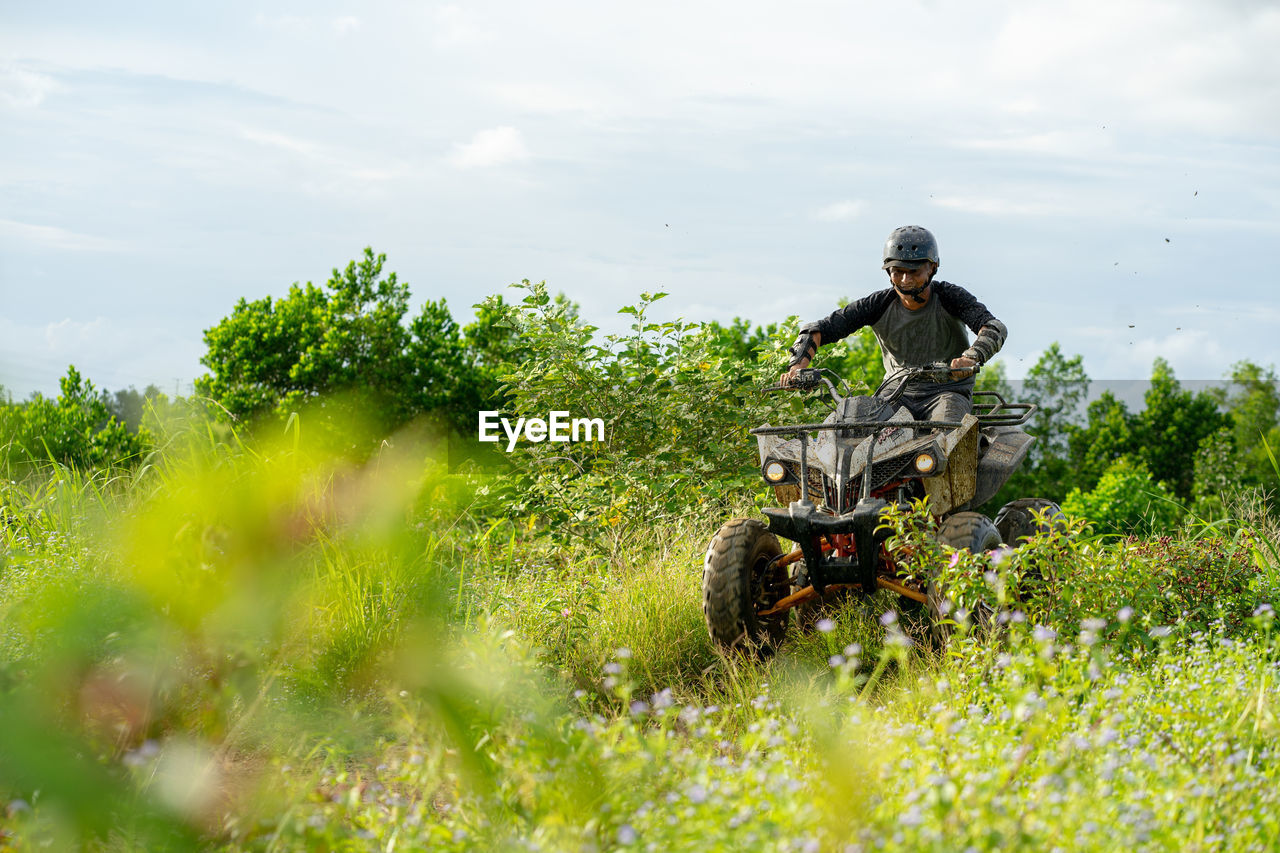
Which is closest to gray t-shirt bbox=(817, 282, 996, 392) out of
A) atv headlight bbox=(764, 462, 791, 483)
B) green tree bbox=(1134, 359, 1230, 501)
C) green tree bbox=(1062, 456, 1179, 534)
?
atv headlight bbox=(764, 462, 791, 483)

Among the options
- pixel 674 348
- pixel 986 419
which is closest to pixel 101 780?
pixel 986 419

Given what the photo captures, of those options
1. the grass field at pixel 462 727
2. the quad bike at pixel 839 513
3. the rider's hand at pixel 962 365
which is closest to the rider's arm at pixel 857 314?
the quad bike at pixel 839 513

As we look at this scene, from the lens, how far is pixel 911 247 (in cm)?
578

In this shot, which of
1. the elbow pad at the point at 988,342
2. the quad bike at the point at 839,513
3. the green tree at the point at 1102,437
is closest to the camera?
the quad bike at the point at 839,513

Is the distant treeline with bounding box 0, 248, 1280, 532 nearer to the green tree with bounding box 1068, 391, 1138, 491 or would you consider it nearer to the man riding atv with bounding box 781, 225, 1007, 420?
the green tree with bounding box 1068, 391, 1138, 491

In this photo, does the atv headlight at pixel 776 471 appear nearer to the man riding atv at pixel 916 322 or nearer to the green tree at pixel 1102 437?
the man riding atv at pixel 916 322

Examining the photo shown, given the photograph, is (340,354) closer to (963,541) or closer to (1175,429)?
(963,541)

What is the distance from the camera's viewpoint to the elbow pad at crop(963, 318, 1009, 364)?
5387mm

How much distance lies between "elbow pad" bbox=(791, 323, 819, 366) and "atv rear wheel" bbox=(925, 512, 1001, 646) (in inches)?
50.4

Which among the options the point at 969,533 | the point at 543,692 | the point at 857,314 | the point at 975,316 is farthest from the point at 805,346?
the point at 543,692

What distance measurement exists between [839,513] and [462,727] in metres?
2.51

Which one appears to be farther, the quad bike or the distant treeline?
the distant treeline

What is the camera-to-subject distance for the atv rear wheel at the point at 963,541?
4.74m

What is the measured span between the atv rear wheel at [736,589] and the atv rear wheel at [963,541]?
0.79 metres
